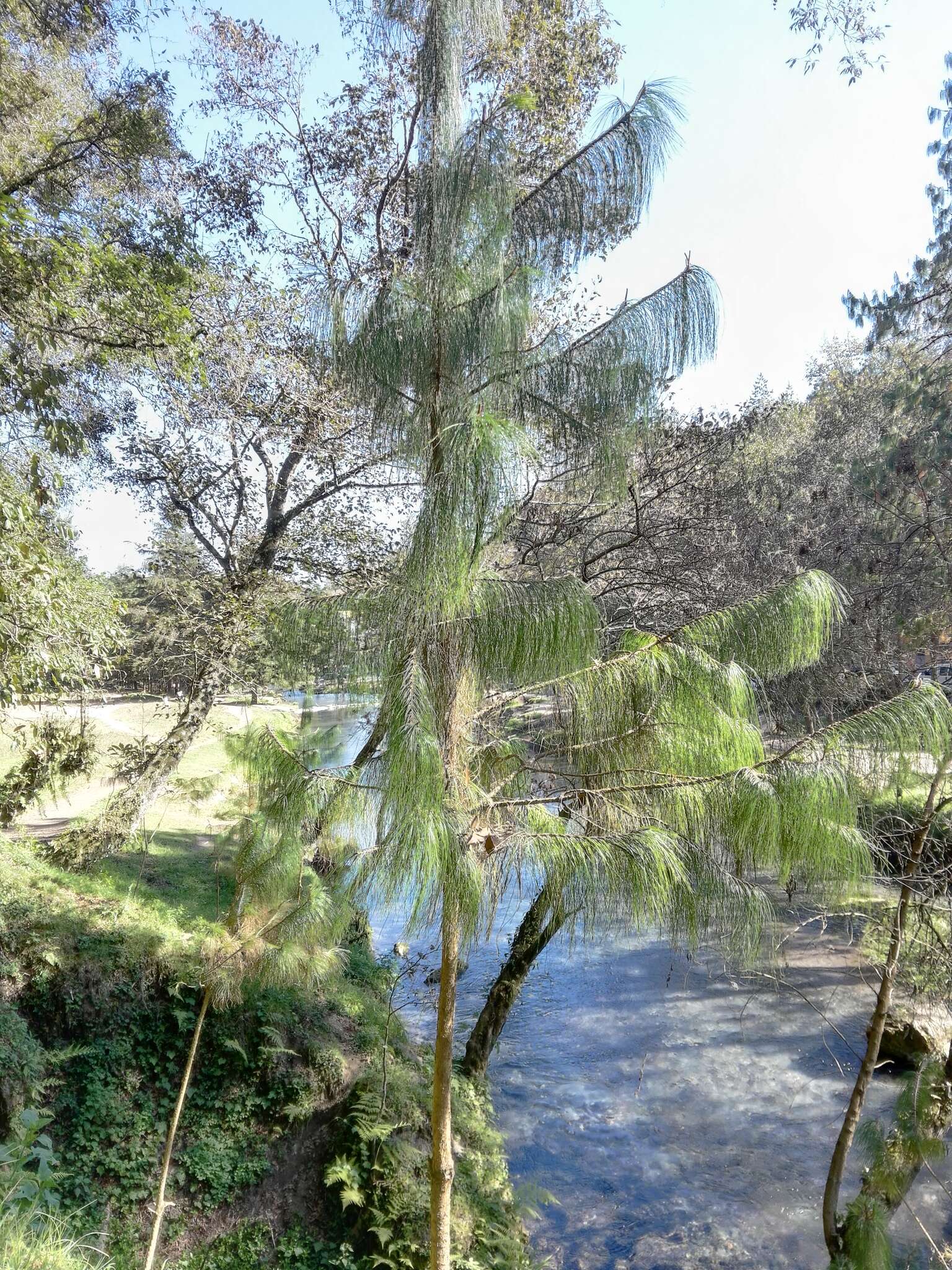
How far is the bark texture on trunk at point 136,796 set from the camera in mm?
6410

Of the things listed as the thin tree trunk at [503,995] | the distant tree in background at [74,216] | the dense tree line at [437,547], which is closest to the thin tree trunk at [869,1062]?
the dense tree line at [437,547]

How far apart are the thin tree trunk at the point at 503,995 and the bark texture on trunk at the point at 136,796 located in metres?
3.32

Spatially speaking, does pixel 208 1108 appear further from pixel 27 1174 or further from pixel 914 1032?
pixel 914 1032

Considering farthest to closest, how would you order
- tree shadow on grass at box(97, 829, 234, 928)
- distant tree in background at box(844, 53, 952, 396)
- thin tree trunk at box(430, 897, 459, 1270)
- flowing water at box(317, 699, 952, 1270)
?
1. distant tree in background at box(844, 53, 952, 396)
2. tree shadow on grass at box(97, 829, 234, 928)
3. flowing water at box(317, 699, 952, 1270)
4. thin tree trunk at box(430, 897, 459, 1270)

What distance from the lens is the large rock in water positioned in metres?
6.69

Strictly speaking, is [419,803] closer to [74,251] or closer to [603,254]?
[74,251]

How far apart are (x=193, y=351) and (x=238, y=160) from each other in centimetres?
443

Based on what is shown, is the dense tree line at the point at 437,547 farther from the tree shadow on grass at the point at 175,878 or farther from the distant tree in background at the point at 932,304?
the distant tree in background at the point at 932,304

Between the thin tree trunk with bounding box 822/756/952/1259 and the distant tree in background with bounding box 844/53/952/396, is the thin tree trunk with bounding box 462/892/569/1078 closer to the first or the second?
the thin tree trunk with bounding box 822/756/952/1259

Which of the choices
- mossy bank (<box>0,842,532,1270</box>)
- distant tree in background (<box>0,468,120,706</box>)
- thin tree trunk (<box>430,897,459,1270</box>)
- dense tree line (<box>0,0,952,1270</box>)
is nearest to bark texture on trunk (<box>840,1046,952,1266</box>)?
dense tree line (<box>0,0,952,1270</box>)

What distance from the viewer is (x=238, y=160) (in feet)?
23.5

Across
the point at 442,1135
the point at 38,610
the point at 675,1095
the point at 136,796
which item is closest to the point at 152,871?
the point at 136,796

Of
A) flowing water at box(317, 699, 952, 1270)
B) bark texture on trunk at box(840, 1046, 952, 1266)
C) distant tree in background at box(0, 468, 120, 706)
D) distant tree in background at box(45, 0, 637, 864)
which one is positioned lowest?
flowing water at box(317, 699, 952, 1270)

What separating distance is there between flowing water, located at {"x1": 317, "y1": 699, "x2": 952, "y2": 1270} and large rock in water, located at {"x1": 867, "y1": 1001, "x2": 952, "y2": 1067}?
305 millimetres
